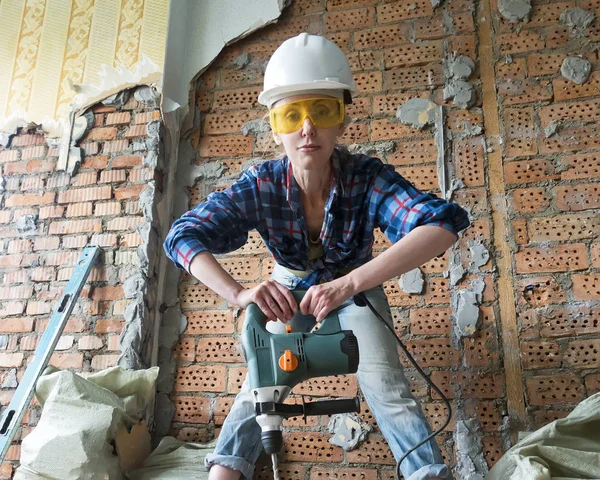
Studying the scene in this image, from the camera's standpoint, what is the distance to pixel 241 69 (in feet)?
8.46

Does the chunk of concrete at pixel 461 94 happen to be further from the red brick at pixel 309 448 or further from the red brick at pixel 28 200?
the red brick at pixel 28 200

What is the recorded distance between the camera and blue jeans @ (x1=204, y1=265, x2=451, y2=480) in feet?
4.50

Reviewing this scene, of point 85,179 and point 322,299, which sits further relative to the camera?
point 85,179

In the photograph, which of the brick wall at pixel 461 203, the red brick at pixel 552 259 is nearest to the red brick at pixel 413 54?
the brick wall at pixel 461 203

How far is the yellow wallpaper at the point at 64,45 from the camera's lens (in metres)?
2.62

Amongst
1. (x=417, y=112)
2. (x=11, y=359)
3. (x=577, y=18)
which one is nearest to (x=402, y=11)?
(x=417, y=112)

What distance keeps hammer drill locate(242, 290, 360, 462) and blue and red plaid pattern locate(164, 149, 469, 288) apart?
30 cm

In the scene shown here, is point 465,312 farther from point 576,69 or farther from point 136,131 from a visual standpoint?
point 136,131

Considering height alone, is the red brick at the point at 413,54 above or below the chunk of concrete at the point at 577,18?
below

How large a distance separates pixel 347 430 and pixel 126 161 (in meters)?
1.42

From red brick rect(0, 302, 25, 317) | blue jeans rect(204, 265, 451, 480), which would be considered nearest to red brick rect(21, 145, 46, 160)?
red brick rect(0, 302, 25, 317)

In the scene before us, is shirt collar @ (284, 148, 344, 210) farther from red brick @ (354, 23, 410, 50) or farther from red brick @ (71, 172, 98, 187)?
red brick @ (71, 172, 98, 187)

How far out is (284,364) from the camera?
4.18 feet

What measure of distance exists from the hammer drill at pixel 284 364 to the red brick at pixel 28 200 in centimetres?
156
